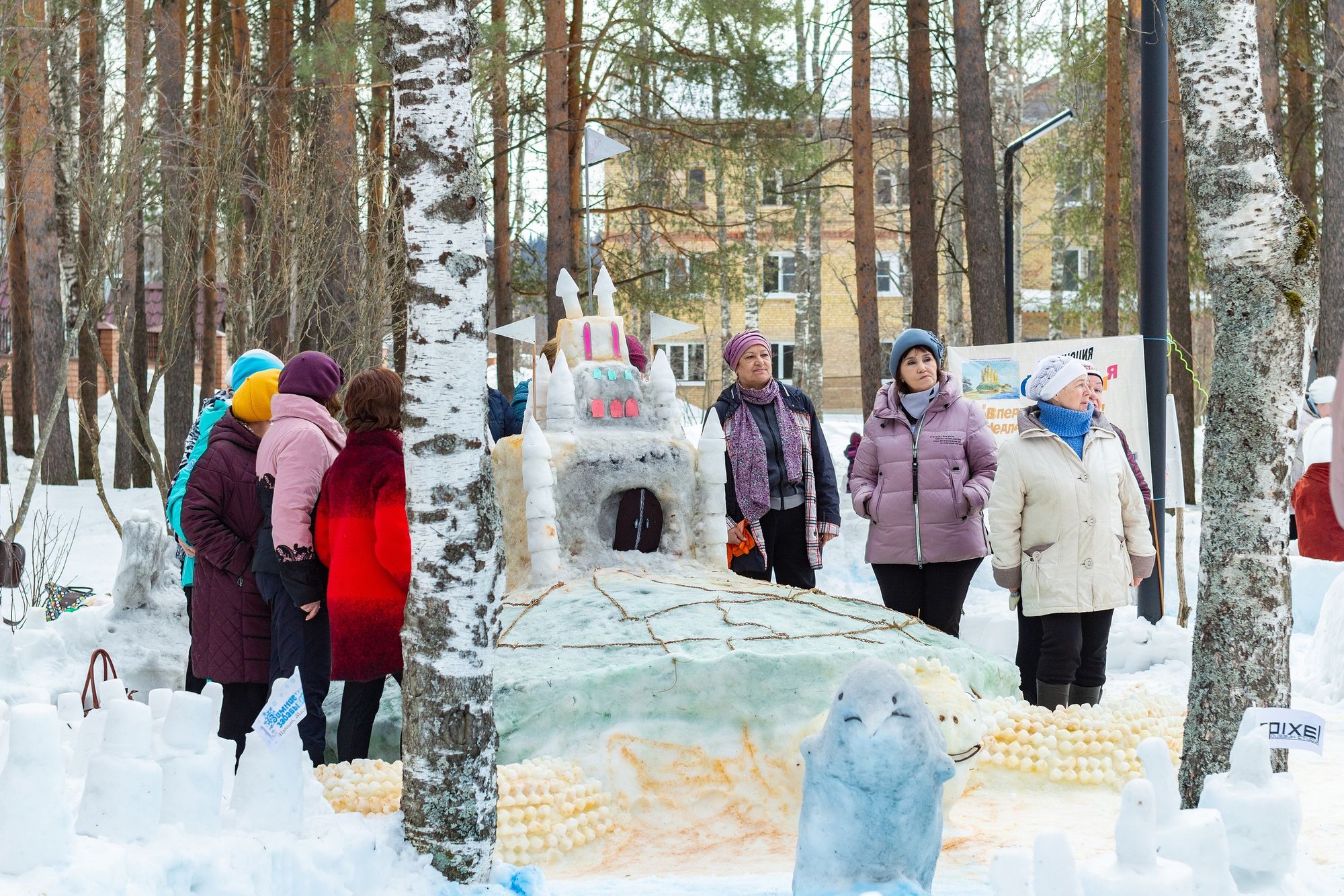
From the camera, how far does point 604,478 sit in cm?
683

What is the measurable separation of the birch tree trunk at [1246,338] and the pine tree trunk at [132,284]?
7.16 metres

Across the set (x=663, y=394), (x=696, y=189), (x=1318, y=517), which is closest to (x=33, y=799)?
(x=663, y=394)

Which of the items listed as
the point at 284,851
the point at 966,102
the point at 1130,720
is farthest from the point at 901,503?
the point at 966,102

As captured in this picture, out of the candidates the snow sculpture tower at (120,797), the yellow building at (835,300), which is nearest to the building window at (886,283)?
the yellow building at (835,300)

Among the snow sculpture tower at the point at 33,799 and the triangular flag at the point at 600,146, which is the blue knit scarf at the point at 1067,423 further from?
the triangular flag at the point at 600,146

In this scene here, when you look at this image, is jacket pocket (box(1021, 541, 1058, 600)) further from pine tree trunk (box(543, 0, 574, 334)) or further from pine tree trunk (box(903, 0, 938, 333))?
pine tree trunk (box(543, 0, 574, 334))

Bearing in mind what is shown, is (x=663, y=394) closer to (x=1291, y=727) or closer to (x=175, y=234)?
(x=1291, y=727)

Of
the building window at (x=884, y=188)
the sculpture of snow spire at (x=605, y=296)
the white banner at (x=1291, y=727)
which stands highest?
the building window at (x=884, y=188)

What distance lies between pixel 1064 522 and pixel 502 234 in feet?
36.1

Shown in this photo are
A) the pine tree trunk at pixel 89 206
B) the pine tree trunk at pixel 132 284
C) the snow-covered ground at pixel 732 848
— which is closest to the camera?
the snow-covered ground at pixel 732 848

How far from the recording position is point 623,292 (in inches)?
630

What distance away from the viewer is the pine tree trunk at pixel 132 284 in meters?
8.94

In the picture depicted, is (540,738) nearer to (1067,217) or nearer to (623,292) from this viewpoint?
(623,292)

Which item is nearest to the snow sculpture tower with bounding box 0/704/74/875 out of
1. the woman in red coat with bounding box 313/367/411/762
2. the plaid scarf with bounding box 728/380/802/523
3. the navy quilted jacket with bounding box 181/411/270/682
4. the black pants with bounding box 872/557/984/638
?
the woman in red coat with bounding box 313/367/411/762
